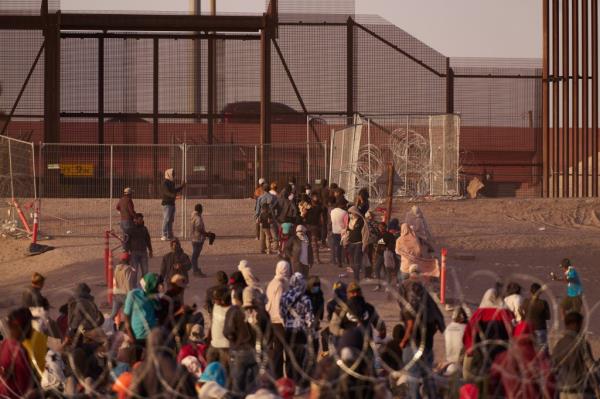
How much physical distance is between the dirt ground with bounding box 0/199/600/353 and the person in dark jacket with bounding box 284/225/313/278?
468 mm

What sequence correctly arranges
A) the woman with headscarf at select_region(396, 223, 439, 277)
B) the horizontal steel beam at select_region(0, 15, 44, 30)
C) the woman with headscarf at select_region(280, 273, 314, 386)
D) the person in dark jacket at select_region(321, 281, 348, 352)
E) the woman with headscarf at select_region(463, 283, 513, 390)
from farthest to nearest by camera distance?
the horizontal steel beam at select_region(0, 15, 44, 30) → the woman with headscarf at select_region(396, 223, 439, 277) → the person in dark jacket at select_region(321, 281, 348, 352) → the woman with headscarf at select_region(280, 273, 314, 386) → the woman with headscarf at select_region(463, 283, 513, 390)

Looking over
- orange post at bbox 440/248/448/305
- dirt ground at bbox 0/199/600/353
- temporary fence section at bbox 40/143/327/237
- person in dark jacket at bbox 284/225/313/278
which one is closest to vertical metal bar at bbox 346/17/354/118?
temporary fence section at bbox 40/143/327/237

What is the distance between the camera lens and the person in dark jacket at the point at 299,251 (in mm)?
19047

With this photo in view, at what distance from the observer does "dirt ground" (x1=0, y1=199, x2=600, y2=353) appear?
19906 mm

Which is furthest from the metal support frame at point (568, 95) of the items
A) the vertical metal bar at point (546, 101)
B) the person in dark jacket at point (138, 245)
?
the person in dark jacket at point (138, 245)

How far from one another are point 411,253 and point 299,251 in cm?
187

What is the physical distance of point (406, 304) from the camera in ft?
40.4

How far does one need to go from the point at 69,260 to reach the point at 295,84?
11.4m

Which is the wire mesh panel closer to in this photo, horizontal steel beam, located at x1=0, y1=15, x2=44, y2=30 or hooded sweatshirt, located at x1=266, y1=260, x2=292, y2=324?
horizontal steel beam, located at x1=0, y1=15, x2=44, y2=30

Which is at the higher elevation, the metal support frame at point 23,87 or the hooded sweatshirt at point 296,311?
the metal support frame at point 23,87

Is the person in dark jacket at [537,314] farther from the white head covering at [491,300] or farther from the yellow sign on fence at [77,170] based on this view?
the yellow sign on fence at [77,170]

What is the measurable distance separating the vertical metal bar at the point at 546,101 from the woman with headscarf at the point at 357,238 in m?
12.6

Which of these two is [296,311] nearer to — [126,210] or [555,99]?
[126,210]

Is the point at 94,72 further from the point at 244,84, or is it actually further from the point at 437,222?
the point at 437,222
